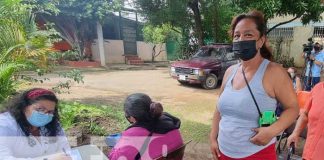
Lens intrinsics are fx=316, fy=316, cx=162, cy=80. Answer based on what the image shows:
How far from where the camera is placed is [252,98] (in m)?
1.89

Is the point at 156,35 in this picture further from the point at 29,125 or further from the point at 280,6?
the point at 29,125

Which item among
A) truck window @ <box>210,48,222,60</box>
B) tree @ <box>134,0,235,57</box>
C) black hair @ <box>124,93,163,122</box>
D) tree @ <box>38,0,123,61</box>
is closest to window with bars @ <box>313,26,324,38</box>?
tree @ <box>134,0,235,57</box>

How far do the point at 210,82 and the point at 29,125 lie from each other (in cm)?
811

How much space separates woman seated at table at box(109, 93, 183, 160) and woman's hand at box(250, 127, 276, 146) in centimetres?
69

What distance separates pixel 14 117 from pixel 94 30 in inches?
682

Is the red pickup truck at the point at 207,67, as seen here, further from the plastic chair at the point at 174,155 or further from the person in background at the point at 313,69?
the plastic chair at the point at 174,155

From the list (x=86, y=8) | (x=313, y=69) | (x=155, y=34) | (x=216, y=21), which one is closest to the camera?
(x=313, y=69)

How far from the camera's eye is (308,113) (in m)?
2.25

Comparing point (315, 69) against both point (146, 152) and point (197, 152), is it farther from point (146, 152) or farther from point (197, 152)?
point (146, 152)

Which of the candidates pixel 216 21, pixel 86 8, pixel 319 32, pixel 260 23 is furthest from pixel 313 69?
pixel 86 8

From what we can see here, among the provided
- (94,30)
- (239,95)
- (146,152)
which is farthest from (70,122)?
(94,30)

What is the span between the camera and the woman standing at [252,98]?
188 cm

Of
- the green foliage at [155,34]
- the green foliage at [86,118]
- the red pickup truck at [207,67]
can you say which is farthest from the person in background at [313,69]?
the green foliage at [155,34]

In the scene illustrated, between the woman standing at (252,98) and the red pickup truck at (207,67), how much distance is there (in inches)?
303
